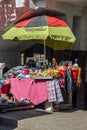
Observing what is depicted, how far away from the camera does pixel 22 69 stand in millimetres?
10797

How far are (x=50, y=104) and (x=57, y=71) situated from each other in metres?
0.89

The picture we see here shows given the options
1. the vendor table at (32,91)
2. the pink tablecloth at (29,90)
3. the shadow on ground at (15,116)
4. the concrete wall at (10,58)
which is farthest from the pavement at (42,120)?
the concrete wall at (10,58)

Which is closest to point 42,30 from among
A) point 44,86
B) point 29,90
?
point 44,86

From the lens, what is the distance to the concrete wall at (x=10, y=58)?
40.6 ft

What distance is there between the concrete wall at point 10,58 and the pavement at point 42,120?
2649 mm

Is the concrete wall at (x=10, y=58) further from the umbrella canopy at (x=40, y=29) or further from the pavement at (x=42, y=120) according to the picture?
the pavement at (x=42, y=120)

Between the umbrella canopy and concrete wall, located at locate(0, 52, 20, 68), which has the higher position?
the umbrella canopy

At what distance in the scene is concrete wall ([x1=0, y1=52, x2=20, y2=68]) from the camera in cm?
1239

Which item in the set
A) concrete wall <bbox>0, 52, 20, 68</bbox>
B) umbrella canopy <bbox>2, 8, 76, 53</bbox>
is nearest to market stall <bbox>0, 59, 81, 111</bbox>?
umbrella canopy <bbox>2, 8, 76, 53</bbox>

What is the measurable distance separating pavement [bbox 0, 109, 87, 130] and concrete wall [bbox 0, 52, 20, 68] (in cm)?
265

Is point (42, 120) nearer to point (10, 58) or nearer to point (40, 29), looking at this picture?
point (40, 29)

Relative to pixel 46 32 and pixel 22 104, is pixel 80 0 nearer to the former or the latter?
pixel 46 32

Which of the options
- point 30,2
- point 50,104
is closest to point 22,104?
point 50,104

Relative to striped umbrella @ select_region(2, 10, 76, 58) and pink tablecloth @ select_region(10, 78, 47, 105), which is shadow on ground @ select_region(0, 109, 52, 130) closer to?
pink tablecloth @ select_region(10, 78, 47, 105)
